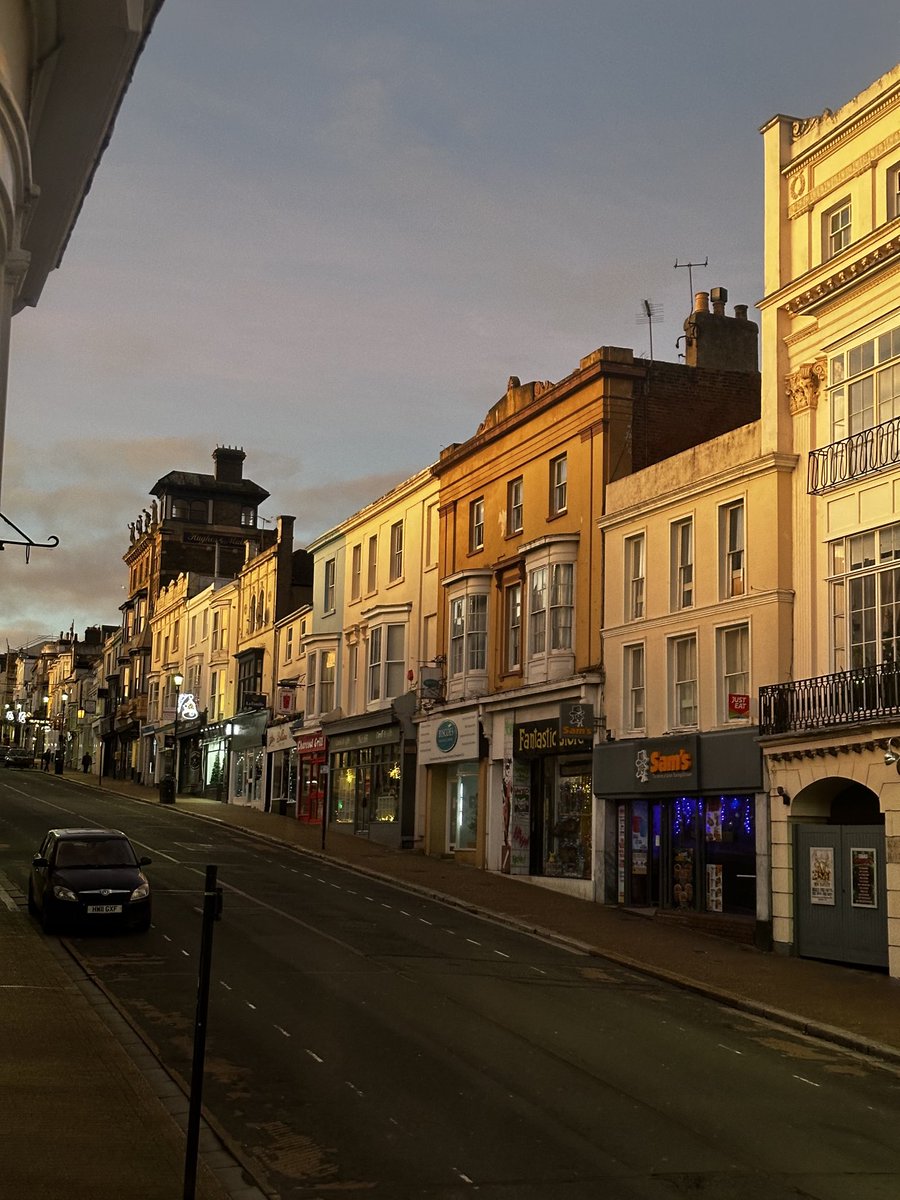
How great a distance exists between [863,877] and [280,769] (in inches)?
1534

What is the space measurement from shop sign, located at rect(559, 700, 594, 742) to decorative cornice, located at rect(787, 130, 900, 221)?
12161 mm

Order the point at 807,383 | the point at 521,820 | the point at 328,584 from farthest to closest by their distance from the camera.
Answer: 1. the point at 328,584
2. the point at 521,820
3. the point at 807,383

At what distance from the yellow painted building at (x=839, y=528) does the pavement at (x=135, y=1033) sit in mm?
1672

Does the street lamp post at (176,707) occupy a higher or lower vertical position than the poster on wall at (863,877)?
higher

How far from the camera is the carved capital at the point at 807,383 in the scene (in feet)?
89.2

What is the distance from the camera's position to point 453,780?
42.2m

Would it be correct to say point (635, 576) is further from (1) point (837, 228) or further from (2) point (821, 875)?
(2) point (821, 875)

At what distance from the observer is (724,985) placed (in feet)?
69.4

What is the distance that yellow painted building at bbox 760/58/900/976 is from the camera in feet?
78.6

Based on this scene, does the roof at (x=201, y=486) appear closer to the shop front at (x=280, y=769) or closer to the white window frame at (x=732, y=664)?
the shop front at (x=280, y=769)

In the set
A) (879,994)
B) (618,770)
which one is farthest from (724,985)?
(618,770)

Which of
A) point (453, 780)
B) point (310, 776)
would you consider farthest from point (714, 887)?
point (310, 776)

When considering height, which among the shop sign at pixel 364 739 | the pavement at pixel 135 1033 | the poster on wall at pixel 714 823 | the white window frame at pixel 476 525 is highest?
the white window frame at pixel 476 525

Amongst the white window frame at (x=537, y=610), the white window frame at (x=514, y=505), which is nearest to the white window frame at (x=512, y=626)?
the white window frame at (x=537, y=610)
